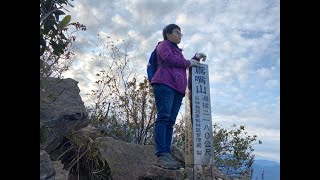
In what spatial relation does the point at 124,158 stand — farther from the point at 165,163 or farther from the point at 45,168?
the point at 45,168

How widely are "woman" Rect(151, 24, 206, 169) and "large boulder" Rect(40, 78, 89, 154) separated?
3.15ft

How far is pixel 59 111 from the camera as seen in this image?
4.33m

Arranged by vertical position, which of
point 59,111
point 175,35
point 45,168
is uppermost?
point 175,35

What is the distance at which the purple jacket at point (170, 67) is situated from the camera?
453 centimetres

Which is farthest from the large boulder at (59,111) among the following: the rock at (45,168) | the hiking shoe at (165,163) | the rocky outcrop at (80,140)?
the hiking shoe at (165,163)

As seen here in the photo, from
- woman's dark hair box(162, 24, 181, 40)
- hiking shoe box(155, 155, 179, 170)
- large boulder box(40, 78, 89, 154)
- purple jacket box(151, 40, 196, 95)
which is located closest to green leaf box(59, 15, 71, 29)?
large boulder box(40, 78, 89, 154)

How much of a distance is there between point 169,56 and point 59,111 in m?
1.40

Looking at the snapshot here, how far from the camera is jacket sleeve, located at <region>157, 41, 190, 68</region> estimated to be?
14.8ft

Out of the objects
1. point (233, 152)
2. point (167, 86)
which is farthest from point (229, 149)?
point (167, 86)

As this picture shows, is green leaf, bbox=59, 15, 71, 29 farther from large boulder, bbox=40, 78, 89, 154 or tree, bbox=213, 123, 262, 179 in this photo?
tree, bbox=213, 123, 262, 179

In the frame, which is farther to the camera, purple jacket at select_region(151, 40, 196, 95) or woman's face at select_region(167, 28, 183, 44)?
woman's face at select_region(167, 28, 183, 44)
